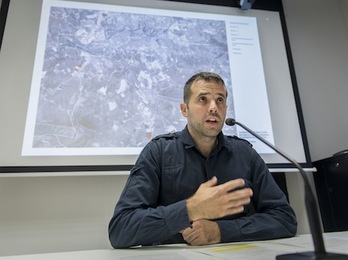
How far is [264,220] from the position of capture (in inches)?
38.5

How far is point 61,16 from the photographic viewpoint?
1.72 meters

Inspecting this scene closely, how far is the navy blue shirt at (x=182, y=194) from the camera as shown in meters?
0.86

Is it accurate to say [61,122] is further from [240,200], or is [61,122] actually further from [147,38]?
[240,200]

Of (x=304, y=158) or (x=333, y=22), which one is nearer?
(x=304, y=158)

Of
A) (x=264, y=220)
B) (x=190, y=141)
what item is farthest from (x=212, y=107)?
(x=264, y=220)

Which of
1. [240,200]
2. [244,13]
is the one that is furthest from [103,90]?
[244,13]

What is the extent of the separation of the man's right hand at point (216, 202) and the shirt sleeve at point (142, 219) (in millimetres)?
34

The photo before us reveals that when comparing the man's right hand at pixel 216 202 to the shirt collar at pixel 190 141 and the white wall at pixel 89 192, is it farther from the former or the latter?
the white wall at pixel 89 192

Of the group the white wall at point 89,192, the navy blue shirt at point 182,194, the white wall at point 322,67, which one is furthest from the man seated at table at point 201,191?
the white wall at point 322,67

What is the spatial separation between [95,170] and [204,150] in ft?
2.15

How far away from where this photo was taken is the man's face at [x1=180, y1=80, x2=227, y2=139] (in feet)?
3.98

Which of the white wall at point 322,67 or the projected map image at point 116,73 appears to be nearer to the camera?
the projected map image at point 116,73

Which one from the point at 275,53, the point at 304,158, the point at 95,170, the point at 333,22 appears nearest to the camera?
the point at 95,170

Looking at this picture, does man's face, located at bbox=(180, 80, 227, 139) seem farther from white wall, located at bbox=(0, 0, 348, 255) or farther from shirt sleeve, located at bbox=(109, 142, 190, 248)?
white wall, located at bbox=(0, 0, 348, 255)
